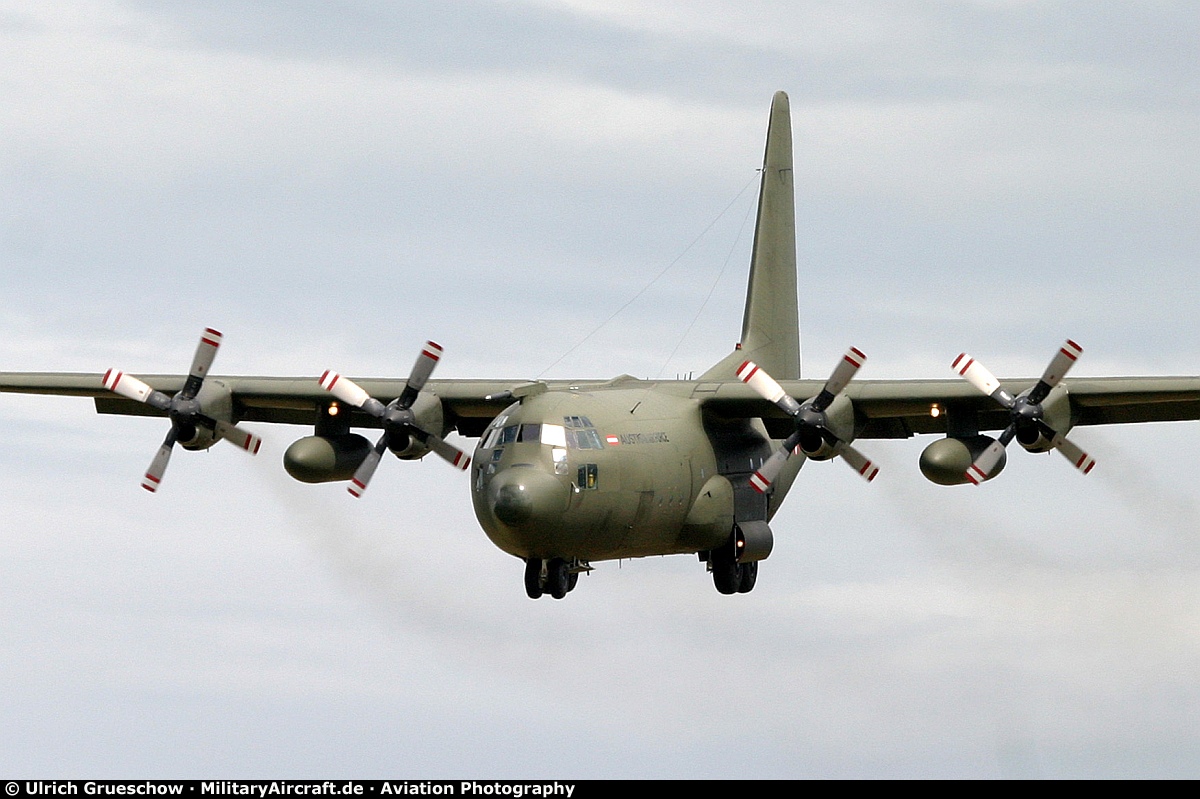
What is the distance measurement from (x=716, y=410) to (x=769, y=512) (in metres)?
3.10

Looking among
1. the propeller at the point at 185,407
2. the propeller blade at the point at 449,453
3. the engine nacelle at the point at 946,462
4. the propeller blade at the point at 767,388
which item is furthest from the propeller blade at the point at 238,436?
the engine nacelle at the point at 946,462

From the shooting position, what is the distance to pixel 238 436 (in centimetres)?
3800

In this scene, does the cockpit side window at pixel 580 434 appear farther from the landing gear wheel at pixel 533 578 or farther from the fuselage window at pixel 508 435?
the landing gear wheel at pixel 533 578

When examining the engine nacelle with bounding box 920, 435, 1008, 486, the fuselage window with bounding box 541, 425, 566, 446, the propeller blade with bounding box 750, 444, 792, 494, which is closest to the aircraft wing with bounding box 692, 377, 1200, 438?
the engine nacelle with bounding box 920, 435, 1008, 486

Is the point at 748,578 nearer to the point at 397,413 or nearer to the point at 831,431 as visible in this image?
the point at 831,431

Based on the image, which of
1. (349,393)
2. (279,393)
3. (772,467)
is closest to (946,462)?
(772,467)

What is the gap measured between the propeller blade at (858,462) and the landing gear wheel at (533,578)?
598cm

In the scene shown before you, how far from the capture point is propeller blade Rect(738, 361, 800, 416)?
35688 mm

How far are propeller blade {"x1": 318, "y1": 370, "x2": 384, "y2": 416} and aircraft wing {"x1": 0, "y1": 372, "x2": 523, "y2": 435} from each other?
173 centimetres

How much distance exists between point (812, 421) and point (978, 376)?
121 inches

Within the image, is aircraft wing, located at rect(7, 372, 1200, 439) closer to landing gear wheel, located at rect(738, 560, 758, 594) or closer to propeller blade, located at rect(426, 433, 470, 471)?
propeller blade, located at rect(426, 433, 470, 471)

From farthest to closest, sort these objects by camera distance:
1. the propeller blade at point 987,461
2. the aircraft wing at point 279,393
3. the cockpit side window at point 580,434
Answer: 1. the aircraft wing at point 279,393
2. the propeller blade at point 987,461
3. the cockpit side window at point 580,434

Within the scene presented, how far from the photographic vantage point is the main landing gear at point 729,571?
126ft
